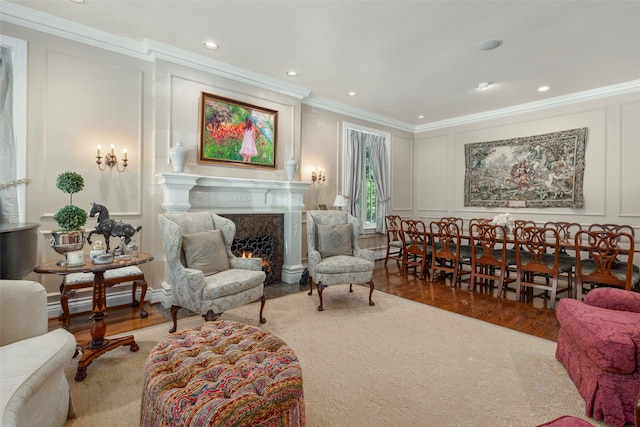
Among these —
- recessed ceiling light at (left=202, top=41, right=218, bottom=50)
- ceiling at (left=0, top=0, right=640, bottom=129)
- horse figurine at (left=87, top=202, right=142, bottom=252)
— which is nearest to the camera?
horse figurine at (left=87, top=202, right=142, bottom=252)

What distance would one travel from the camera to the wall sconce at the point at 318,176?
5.35m

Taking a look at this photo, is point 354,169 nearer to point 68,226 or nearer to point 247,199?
point 247,199

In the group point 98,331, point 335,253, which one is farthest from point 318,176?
point 98,331

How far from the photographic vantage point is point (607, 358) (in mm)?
1667

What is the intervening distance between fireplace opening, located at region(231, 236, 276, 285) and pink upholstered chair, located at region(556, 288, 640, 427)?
11.3 ft

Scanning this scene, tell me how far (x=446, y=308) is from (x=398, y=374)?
1.66m

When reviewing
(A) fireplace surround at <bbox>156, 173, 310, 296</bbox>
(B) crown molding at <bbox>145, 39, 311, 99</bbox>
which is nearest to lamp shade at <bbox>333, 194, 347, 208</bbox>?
(A) fireplace surround at <bbox>156, 173, 310, 296</bbox>

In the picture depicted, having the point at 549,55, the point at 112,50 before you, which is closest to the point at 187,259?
the point at 112,50

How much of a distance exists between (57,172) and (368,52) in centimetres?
367

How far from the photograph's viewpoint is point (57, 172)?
314 cm

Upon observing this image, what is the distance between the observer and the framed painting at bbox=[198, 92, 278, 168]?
3.94 meters

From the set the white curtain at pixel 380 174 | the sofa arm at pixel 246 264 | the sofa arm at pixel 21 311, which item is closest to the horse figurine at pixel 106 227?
the sofa arm at pixel 21 311

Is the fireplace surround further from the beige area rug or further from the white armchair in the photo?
the white armchair

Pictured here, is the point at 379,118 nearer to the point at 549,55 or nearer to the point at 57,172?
the point at 549,55
